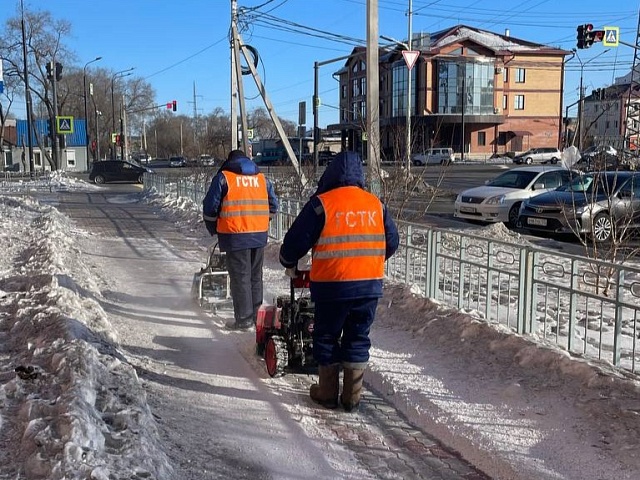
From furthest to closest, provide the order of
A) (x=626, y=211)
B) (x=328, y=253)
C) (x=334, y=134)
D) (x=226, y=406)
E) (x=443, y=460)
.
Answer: (x=334, y=134)
(x=626, y=211)
(x=226, y=406)
(x=328, y=253)
(x=443, y=460)

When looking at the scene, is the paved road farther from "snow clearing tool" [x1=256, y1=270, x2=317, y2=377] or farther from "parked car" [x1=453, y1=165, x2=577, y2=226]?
"parked car" [x1=453, y1=165, x2=577, y2=226]

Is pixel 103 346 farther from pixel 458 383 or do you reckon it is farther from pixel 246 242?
pixel 458 383

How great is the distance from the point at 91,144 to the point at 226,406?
262 ft

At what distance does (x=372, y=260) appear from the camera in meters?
4.74

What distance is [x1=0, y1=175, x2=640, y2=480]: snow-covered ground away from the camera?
3.66 metres

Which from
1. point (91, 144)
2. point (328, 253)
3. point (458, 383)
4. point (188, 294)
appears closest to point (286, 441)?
point (328, 253)

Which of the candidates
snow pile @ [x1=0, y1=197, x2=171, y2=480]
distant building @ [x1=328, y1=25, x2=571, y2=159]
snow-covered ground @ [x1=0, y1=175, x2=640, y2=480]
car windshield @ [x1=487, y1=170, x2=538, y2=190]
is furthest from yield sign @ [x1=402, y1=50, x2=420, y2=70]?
distant building @ [x1=328, y1=25, x2=571, y2=159]

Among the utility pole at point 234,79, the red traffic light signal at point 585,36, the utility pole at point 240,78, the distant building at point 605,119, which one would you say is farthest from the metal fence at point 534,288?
the red traffic light signal at point 585,36

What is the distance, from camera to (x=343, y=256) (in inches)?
183

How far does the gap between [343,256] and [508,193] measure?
14121mm

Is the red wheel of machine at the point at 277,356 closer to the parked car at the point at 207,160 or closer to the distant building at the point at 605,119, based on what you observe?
the distant building at the point at 605,119

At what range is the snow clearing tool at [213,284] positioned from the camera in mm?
8117

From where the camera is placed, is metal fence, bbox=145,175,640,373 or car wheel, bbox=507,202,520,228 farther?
car wheel, bbox=507,202,520,228

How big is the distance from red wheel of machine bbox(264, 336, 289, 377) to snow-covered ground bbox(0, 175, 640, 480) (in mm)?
116
